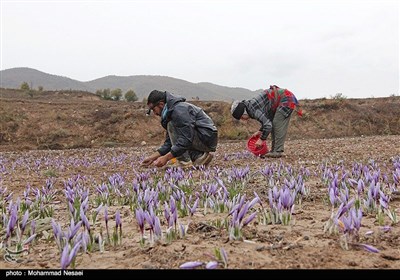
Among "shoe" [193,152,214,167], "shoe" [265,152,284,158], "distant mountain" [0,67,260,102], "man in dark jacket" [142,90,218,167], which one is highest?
"distant mountain" [0,67,260,102]

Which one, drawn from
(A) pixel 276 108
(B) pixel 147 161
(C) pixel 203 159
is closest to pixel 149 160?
(B) pixel 147 161

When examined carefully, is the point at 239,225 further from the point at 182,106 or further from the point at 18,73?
the point at 18,73

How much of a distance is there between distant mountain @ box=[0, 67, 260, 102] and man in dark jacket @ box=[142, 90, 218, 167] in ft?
268

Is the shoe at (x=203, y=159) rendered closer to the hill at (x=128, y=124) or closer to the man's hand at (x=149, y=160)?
the man's hand at (x=149, y=160)

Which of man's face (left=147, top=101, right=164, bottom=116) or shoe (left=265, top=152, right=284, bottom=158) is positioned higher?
man's face (left=147, top=101, right=164, bottom=116)

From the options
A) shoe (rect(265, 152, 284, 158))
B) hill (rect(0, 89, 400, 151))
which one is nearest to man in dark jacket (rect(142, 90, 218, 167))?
shoe (rect(265, 152, 284, 158))

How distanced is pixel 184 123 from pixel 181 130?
126 millimetres

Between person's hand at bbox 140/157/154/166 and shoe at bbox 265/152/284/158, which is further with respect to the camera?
shoe at bbox 265/152/284/158

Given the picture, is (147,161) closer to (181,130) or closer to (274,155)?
(181,130)

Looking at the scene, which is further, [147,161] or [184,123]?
[147,161]

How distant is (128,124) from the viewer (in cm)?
2167

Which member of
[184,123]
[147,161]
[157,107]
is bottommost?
[147,161]

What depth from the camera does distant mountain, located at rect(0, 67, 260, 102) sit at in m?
93.1

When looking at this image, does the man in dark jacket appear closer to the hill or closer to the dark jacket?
the dark jacket
